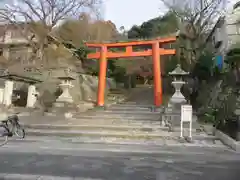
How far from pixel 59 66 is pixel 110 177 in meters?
21.1

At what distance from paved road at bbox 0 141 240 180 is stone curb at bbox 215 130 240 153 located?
32cm

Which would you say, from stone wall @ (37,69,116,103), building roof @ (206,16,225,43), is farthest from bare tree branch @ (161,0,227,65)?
stone wall @ (37,69,116,103)

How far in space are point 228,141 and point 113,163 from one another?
521 cm

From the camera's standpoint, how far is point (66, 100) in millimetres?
16328

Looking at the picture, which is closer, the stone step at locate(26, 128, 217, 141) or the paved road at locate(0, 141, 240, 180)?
the paved road at locate(0, 141, 240, 180)

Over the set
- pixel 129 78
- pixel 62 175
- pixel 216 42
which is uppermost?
pixel 216 42

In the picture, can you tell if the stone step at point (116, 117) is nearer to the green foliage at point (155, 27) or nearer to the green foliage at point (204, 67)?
the green foliage at point (204, 67)

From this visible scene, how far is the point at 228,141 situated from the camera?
9430 millimetres

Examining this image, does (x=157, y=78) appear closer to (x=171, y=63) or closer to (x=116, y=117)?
(x=116, y=117)

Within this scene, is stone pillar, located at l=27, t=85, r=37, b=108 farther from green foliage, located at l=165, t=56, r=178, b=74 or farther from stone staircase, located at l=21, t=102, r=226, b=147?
green foliage, located at l=165, t=56, r=178, b=74

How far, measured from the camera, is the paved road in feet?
17.0

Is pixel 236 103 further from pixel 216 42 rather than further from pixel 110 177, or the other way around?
pixel 216 42

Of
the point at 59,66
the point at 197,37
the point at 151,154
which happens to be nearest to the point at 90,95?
the point at 59,66

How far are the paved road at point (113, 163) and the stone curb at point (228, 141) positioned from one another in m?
0.32
